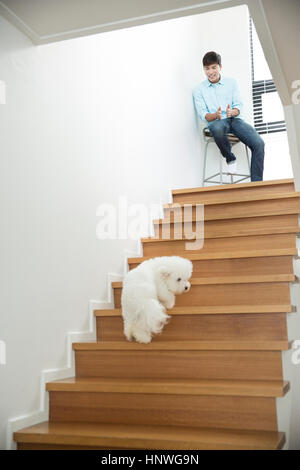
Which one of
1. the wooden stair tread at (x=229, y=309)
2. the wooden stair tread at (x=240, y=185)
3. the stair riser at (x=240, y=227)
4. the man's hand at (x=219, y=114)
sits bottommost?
the wooden stair tread at (x=229, y=309)

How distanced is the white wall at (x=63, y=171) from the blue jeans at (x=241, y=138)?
22.2 inches

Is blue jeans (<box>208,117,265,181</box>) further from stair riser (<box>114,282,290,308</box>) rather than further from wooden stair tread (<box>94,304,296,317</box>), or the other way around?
wooden stair tread (<box>94,304,296,317</box>)

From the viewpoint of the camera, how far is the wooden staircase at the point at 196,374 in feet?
6.31

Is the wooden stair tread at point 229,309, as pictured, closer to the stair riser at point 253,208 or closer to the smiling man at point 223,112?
the stair riser at point 253,208

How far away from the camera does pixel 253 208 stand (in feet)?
11.3

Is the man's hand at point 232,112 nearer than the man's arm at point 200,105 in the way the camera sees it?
Yes

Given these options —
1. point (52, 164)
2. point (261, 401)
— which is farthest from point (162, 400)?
point (52, 164)

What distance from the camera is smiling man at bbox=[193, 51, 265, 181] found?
4.43 m

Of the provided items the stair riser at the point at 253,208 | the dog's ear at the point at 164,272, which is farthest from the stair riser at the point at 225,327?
the stair riser at the point at 253,208

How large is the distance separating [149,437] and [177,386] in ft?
0.93

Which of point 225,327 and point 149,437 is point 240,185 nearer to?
point 225,327

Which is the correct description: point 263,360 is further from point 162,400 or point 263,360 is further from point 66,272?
point 66,272

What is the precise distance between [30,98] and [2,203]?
1.98 ft

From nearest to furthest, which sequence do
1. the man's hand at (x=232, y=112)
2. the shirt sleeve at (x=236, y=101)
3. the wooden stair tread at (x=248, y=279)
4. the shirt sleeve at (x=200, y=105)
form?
the wooden stair tread at (x=248, y=279) < the man's hand at (x=232, y=112) < the shirt sleeve at (x=236, y=101) < the shirt sleeve at (x=200, y=105)
